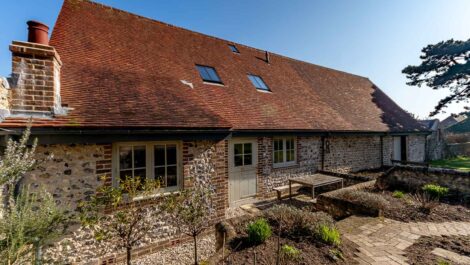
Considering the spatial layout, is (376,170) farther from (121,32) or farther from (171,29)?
(121,32)

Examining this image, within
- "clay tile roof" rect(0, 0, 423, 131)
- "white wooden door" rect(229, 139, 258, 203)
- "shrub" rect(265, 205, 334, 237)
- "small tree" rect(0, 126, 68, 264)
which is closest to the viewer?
"small tree" rect(0, 126, 68, 264)

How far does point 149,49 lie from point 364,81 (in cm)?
1688

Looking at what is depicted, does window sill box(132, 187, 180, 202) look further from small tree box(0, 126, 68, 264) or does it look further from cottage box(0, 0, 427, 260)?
small tree box(0, 126, 68, 264)

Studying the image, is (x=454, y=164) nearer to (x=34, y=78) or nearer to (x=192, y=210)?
(x=192, y=210)

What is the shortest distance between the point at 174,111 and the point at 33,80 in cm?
275

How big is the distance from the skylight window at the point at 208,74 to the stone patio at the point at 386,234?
6798 mm

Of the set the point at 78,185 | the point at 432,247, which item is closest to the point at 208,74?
the point at 78,185

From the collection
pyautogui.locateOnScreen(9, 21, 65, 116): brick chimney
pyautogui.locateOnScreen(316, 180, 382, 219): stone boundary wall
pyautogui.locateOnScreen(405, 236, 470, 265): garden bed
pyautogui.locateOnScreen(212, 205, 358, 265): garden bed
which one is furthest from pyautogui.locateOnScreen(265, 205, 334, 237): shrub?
→ pyautogui.locateOnScreen(9, 21, 65, 116): brick chimney

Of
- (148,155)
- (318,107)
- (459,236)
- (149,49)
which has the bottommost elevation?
(459,236)

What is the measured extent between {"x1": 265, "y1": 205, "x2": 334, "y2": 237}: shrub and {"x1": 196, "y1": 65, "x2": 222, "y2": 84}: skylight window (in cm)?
605

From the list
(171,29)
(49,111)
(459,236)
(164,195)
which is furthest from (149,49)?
(459,236)

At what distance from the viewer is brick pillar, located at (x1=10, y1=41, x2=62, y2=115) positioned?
4.17 m

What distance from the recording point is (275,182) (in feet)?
29.7

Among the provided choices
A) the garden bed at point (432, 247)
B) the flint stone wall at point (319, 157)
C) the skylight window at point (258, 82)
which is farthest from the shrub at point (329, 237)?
the skylight window at point (258, 82)
